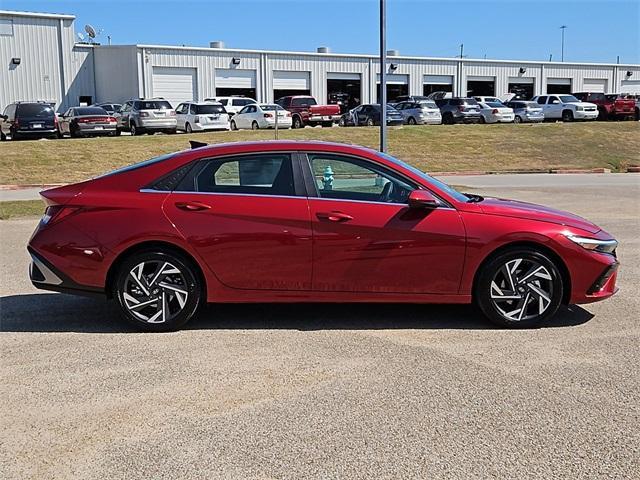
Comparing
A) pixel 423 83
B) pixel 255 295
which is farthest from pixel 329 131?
pixel 423 83

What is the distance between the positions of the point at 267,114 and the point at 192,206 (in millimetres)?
29779

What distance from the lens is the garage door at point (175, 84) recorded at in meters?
52.1

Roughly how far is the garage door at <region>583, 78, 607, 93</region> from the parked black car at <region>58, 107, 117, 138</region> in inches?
2198

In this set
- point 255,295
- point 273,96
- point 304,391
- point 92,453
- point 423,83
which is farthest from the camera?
point 423,83

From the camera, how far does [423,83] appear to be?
213 feet

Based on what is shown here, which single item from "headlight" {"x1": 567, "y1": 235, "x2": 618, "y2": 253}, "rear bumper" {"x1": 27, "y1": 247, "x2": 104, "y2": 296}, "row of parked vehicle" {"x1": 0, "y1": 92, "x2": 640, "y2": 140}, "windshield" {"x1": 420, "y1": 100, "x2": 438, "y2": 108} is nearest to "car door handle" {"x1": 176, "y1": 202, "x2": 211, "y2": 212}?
"rear bumper" {"x1": 27, "y1": 247, "x2": 104, "y2": 296}

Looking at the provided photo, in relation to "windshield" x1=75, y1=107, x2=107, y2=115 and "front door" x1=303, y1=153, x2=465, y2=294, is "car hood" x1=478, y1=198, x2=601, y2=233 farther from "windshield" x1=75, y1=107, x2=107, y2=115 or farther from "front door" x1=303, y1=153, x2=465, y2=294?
"windshield" x1=75, y1=107, x2=107, y2=115

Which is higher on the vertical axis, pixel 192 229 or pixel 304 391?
pixel 192 229

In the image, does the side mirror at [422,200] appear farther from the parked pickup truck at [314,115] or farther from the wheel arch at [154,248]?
the parked pickup truck at [314,115]

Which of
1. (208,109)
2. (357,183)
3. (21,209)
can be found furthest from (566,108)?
(357,183)

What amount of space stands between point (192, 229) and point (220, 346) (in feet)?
3.22

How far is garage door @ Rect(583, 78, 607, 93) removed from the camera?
237 ft

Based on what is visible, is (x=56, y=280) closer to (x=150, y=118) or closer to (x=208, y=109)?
(x=150, y=118)

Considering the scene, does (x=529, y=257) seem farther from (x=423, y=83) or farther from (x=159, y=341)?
(x=423, y=83)
